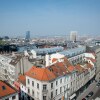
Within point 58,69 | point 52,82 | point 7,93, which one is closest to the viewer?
point 7,93

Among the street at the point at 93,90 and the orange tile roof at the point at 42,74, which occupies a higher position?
the orange tile roof at the point at 42,74

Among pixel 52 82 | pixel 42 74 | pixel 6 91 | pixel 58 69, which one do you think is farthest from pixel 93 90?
pixel 6 91

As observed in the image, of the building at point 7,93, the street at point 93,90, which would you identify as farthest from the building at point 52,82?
the building at point 7,93

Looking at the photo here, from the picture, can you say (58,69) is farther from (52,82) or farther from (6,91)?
(6,91)

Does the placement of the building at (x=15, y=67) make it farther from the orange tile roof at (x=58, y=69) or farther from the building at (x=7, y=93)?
the building at (x=7, y=93)

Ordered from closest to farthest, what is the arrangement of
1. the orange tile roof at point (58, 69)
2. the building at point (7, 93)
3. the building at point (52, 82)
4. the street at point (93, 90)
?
the building at point (7, 93), the building at point (52, 82), the orange tile roof at point (58, 69), the street at point (93, 90)

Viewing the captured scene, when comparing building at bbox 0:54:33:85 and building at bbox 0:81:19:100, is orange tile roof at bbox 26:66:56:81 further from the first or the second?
building at bbox 0:54:33:85

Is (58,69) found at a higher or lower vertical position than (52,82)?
higher

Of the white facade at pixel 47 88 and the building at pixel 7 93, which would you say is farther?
the white facade at pixel 47 88

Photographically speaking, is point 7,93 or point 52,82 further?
point 52,82

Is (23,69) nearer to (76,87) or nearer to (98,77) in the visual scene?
(76,87)

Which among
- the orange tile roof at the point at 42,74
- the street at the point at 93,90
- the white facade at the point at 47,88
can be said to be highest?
the orange tile roof at the point at 42,74
